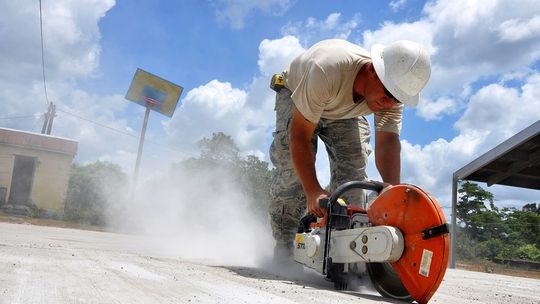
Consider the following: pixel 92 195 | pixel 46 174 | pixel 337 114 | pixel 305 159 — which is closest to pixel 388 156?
pixel 337 114

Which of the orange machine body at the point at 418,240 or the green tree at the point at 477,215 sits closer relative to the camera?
the orange machine body at the point at 418,240

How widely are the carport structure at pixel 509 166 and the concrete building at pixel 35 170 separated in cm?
1686

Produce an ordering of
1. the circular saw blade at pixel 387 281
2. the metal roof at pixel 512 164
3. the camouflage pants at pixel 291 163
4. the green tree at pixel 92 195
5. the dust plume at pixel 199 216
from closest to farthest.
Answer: the circular saw blade at pixel 387 281, the camouflage pants at pixel 291 163, the dust plume at pixel 199 216, the metal roof at pixel 512 164, the green tree at pixel 92 195

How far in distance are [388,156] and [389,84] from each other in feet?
2.57

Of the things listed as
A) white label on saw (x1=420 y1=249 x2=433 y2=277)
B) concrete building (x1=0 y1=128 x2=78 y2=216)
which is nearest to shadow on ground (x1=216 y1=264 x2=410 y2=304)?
white label on saw (x1=420 y1=249 x2=433 y2=277)

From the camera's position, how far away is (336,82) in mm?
2871

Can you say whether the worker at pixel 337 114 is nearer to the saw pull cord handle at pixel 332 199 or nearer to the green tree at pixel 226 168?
the saw pull cord handle at pixel 332 199

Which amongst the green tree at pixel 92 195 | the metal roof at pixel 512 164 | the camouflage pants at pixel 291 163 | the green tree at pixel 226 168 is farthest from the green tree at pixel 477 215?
the green tree at pixel 92 195

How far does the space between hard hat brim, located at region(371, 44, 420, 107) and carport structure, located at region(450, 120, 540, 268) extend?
6111 mm

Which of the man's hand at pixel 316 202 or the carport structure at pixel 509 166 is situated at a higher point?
the carport structure at pixel 509 166

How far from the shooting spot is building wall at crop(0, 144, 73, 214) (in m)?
19.3

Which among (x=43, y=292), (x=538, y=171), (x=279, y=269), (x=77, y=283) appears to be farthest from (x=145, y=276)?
(x=538, y=171)

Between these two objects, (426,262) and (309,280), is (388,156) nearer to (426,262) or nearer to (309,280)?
(309,280)

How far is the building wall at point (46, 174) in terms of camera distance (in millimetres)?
19312
